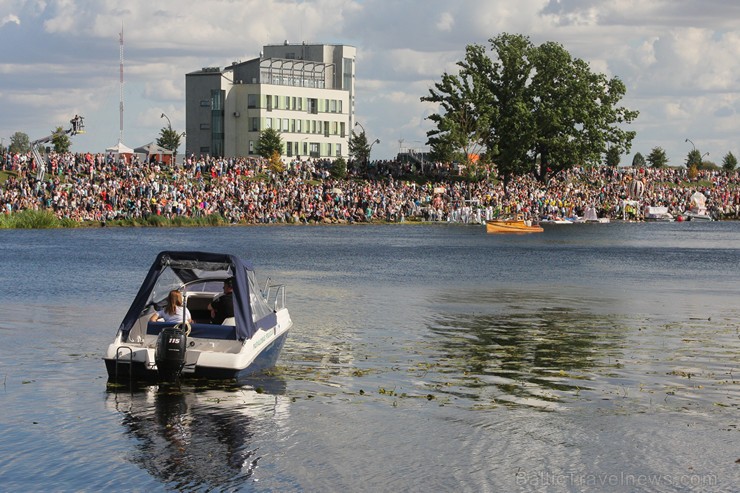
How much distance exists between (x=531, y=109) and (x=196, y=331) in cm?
11646

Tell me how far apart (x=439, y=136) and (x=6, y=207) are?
195 ft

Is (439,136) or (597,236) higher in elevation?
(439,136)

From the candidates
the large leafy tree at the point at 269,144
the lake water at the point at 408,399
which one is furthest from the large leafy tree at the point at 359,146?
the lake water at the point at 408,399

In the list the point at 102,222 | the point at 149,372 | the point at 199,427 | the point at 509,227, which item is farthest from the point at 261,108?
the point at 199,427

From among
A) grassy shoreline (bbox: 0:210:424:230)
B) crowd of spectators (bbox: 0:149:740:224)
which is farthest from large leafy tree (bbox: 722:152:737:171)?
grassy shoreline (bbox: 0:210:424:230)

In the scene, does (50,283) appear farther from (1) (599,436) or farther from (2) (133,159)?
(2) (133,159)

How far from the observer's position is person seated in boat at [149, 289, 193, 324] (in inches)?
899

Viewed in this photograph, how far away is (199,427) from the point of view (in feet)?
62.4

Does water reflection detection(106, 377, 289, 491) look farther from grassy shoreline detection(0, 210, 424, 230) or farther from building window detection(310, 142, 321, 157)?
building window detection(310, 142, 321, 157)

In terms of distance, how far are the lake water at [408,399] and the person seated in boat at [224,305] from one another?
5.18 ft

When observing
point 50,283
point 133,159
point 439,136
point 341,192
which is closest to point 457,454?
point 50,283

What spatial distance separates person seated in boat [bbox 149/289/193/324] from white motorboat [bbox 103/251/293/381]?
17 cm

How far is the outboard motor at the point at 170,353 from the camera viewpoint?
21438 millimetres

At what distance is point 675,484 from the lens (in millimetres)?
15820
